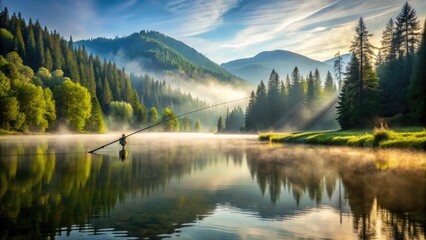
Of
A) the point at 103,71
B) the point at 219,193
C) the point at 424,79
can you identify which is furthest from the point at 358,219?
the point at 103,71

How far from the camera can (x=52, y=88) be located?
13038 cm

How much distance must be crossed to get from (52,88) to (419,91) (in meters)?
111

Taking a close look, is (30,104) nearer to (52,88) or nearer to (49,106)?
(49,106)

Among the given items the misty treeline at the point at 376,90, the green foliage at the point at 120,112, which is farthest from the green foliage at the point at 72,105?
the misty treeline at the point at 376,90

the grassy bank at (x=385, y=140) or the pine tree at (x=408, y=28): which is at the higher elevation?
the pine tree at (x=408, y=28)

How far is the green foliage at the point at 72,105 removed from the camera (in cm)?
11150

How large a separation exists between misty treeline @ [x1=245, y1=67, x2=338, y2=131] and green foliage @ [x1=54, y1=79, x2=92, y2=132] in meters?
50.9

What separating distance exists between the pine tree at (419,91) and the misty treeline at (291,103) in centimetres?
5538

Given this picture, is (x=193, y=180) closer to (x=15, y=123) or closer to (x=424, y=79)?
(x=424, y=79)

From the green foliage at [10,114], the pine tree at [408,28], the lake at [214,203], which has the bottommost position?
the lake at [214,203]

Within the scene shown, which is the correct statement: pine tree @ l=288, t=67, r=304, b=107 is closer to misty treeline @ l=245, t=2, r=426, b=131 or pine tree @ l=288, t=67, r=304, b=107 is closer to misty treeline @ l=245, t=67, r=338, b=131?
misty treeline @ l=245, t=67, r=338, b=131

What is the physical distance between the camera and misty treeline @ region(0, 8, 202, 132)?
89.2 meters

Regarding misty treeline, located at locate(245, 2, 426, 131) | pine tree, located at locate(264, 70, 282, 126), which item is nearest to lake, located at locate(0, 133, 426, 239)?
misty treeline, located at locate(245, 2, 426, 131)

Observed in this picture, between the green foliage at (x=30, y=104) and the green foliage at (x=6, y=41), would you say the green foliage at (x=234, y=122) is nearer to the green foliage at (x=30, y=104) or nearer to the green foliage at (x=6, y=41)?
the green foliage at (x=6, y=41)
